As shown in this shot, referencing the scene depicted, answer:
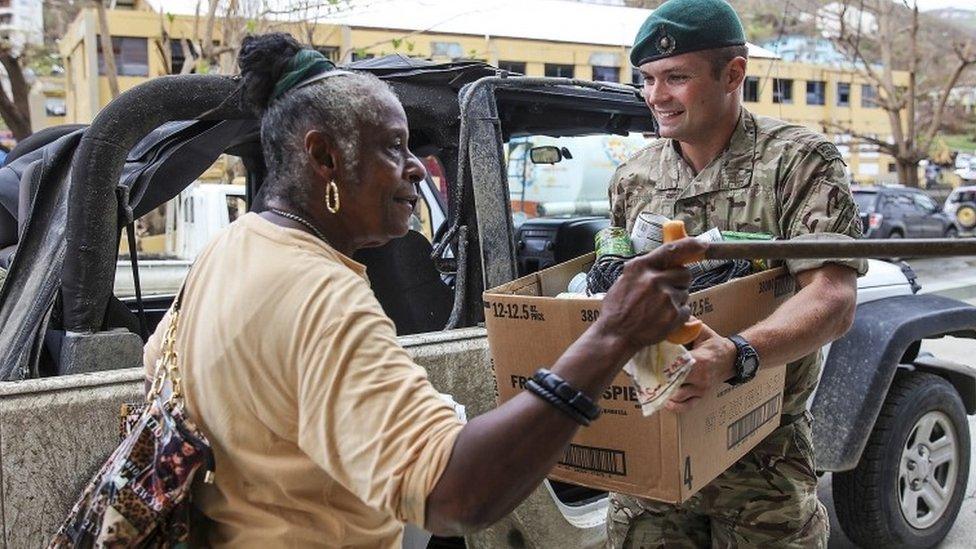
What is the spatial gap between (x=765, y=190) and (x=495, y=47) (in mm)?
20719

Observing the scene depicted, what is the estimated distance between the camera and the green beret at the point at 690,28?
2.18 metres

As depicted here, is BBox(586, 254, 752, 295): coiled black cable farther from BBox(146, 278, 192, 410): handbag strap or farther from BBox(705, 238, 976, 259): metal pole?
BBox(146, 278, 192, 410): handbag strap

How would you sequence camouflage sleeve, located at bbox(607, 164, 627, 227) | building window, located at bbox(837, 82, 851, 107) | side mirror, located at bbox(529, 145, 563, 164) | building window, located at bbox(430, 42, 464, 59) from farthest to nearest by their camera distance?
building window, located at bbox(837, 82, 851, 107) → building window, located at bbox(430, 42, 464, 59) → side mirror, located at bbox(529, 145, 563, 164) → camouflage sleeve, located at bbox(607, 164, 627, 227)

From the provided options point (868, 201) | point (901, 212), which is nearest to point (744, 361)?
point (868, 201)

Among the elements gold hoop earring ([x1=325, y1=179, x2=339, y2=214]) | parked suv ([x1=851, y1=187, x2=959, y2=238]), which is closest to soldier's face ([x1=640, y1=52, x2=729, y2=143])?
gold hoop earring ([x1=325, y1=179, x2=339, y2=214])

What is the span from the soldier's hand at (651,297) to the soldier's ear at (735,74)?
970 millimetres

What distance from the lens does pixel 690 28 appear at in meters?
2.18

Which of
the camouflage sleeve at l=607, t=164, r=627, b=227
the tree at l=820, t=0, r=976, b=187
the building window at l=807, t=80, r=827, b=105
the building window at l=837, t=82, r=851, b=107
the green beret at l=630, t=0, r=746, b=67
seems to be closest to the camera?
the green beret at l=630, t=0, r=746, b=67

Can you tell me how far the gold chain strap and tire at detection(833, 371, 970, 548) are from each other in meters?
3.17

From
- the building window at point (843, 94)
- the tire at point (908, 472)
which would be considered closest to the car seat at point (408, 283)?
the tire at point (908, 472)

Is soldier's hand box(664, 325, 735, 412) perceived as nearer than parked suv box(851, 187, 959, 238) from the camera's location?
Yes

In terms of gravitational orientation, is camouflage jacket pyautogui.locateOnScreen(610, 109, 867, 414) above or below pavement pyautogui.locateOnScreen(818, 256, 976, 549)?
above

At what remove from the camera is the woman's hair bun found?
5.02 ft

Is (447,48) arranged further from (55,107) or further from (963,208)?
(55,107)
